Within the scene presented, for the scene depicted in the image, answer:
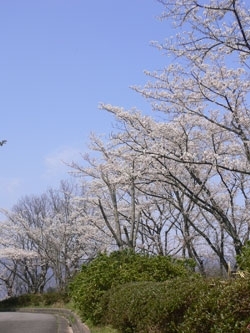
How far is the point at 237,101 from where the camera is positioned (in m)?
14.6

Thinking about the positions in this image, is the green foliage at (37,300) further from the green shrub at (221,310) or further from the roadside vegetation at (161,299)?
the green shrub at (221,310)

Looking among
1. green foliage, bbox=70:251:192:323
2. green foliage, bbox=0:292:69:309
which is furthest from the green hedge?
green foliage, bbox=0:292:69:309

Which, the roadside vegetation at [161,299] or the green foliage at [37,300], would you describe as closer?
the roadside vegetation at [161,299]

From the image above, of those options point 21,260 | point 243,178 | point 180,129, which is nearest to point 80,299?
point 180,129

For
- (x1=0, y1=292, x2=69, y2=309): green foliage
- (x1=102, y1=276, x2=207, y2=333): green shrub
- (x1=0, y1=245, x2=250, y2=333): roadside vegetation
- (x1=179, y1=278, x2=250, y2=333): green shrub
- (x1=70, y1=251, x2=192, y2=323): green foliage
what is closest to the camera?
(x1=179, y1=278, x2=250, y2=333): green shrub

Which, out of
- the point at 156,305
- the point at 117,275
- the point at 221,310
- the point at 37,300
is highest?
the point at 37,300

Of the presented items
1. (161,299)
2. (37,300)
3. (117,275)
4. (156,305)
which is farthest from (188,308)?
(37,300)

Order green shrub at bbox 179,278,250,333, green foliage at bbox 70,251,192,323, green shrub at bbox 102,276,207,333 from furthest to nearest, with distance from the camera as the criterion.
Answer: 1. green foliage at bbox 70,251,192,323
2. green shrub at bbox 102,276,207,333
3. green shrub at bbox 179,278,250,333

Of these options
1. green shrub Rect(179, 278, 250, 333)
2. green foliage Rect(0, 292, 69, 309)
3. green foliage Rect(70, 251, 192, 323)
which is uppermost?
green foliage Rect(0, 292, 69, 309)

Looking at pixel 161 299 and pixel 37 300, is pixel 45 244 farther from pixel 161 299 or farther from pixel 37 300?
pixel 161 299

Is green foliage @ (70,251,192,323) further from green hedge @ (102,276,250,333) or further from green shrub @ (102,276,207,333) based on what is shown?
green hedge @ (102,276,250,333)

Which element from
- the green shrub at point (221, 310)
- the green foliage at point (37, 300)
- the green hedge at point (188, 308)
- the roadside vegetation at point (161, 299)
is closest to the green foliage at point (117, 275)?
the roadside vegetation at point (161, 299)

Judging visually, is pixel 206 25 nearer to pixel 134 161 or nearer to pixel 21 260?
pixel 134 161

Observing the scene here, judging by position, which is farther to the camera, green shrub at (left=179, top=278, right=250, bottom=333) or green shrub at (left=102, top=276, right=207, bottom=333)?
green shrub at (left=102, top=276, right=207, bottom=333)
